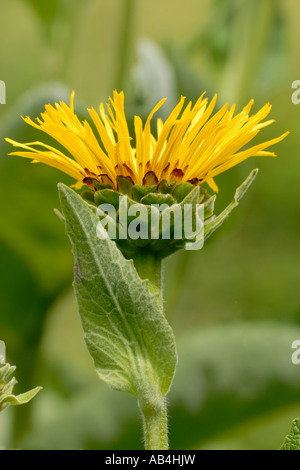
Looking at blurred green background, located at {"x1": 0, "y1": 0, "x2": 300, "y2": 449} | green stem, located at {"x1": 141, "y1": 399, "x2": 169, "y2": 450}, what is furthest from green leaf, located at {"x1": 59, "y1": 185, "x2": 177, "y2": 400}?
blurred green background, located at {"x1": 0, "y1": 0, "x2": 300, "y2": 449}

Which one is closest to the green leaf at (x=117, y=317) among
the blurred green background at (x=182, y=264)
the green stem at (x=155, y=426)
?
the green stem at (x=155, y=426)

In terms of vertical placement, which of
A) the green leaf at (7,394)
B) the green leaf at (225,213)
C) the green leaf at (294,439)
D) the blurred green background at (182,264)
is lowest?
the green leaf at (294,439)

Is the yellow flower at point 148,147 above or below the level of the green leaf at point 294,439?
above

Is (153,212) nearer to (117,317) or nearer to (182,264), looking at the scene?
(117,317)

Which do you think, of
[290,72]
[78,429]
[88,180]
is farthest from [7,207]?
[290,72]

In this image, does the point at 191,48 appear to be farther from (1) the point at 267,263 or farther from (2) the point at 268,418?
(2) the point at 268,418

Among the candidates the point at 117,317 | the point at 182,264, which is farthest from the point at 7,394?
the point at 182,264

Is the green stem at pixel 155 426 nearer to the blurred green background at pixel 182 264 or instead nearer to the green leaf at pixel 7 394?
the green leaf at pixel 7 394

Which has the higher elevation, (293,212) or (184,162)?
(293,212)
